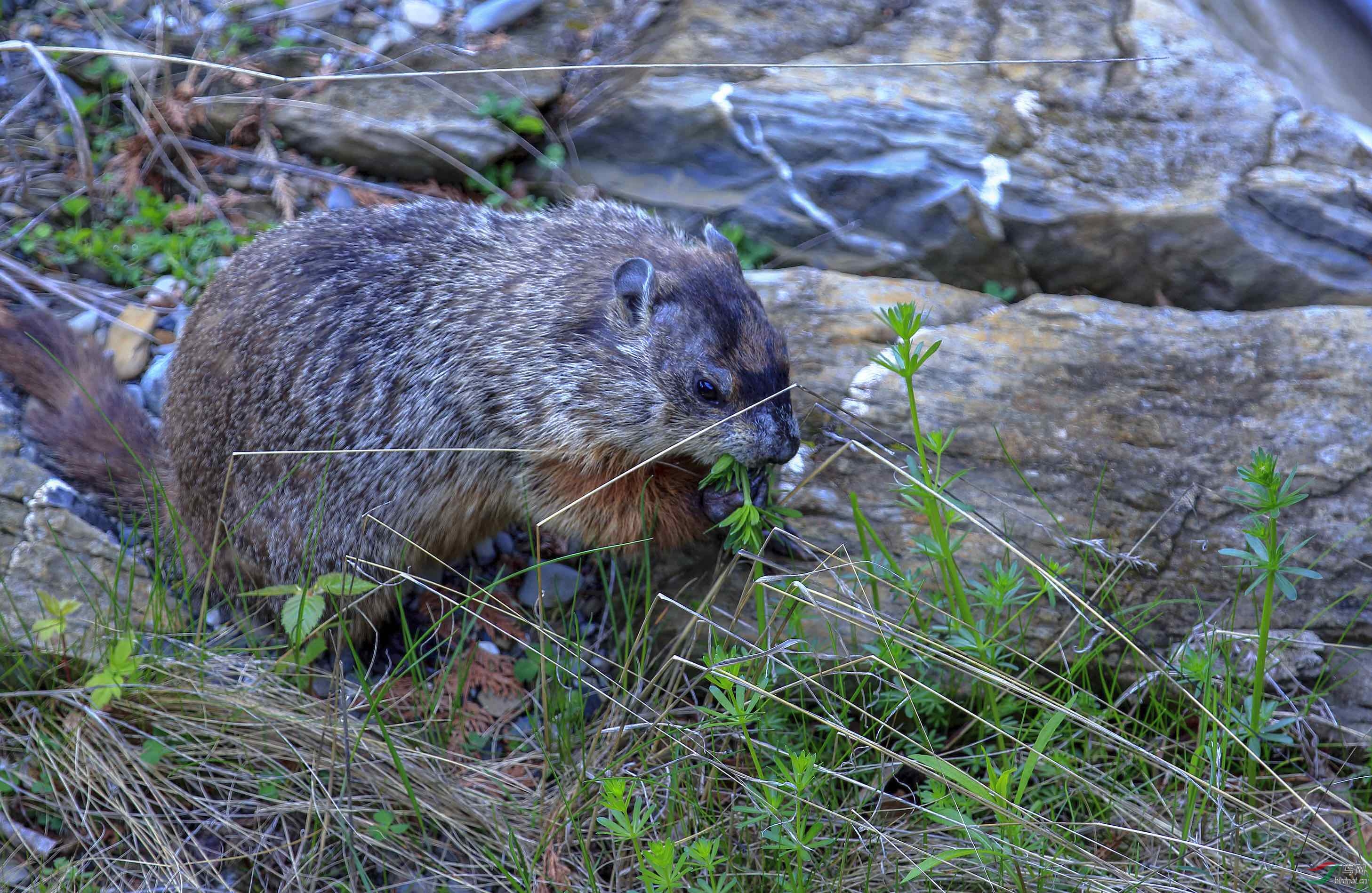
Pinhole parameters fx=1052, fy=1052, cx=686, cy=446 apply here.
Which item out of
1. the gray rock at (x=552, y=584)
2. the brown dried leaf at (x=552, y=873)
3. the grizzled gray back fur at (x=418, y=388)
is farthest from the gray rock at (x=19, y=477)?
the brown dried leaf at (x=552, y=873)

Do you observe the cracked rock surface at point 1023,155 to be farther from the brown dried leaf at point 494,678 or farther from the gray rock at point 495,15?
the brown dried leaf at point 494,678

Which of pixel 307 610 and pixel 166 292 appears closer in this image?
pixel 307 610

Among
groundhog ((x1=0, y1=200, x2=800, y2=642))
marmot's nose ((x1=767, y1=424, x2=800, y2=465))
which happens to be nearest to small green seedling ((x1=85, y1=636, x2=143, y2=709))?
groundhog ((x1=0, y1=200, x2=800, y2=642))

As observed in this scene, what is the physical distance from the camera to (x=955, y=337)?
4.91 metres

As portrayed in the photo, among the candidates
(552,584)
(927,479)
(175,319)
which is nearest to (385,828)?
(552,584)

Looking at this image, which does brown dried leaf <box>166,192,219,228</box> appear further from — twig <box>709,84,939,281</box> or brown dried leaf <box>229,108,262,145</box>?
twig <box>709,84,939,281</box>

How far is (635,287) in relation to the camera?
4.10 m

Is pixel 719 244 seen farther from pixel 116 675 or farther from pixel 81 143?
pixel 81 143

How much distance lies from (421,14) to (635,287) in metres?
4.05

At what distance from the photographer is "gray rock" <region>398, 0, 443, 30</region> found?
702 cm

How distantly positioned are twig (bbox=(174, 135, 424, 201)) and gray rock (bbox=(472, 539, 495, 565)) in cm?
237

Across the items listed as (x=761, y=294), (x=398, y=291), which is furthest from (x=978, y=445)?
(x=398, y=291)

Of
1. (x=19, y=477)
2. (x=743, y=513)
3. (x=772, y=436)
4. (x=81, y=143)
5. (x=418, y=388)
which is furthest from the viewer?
(x=81, y=143)

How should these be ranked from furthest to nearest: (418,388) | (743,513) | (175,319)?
(175,319), (418,388), (743,513)
